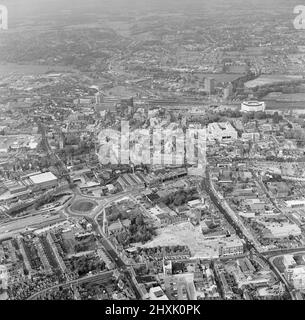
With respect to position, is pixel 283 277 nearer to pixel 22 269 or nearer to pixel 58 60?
pixel 22 269

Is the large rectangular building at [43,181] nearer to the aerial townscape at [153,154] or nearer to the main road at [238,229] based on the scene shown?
the aerial townscape at [153,154]

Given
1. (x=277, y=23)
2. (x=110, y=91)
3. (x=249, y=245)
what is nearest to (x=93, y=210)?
(x=249, y=245)

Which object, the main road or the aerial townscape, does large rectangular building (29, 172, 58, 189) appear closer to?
the aerial townscape

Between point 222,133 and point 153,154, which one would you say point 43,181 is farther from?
point 222,133

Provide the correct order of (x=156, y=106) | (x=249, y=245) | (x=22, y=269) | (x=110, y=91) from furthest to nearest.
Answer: (x=110, y=91)
(x=156, y=106)
(x=249, y=245)
(x=22, y=269)

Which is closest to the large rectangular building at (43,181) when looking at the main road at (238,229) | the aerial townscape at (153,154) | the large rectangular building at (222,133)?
the aerial townscape at (153,154)

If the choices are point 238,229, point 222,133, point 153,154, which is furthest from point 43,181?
point 222,133

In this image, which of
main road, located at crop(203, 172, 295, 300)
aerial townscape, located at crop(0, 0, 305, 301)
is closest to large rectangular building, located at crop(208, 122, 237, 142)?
aerial townscape, located at crop(0, 0, 305, 301)

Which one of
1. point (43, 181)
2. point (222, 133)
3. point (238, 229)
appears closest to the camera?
point (238, 229)
